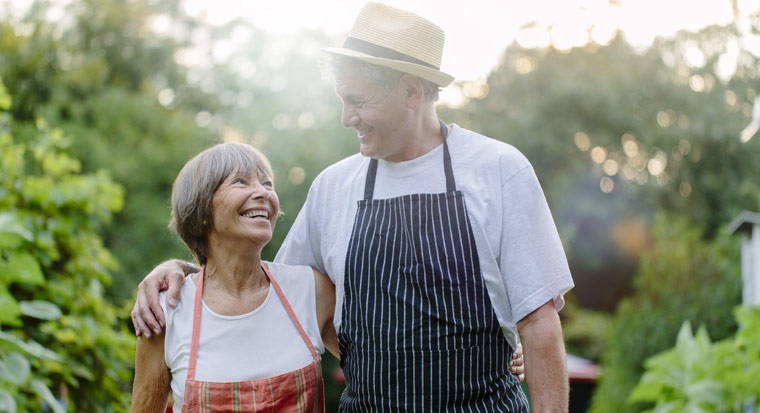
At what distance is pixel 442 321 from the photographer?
76.2 inches

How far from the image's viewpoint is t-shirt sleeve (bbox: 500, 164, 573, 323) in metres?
1.86

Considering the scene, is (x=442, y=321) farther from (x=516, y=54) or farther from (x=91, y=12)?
(x=516, y=54)

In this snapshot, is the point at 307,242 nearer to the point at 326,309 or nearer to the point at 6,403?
the point at 326,309

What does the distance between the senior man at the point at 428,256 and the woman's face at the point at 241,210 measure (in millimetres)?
223

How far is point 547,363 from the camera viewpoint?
186 centimetres

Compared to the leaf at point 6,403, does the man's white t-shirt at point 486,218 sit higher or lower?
higher

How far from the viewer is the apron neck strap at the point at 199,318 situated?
194cm

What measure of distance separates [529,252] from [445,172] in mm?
350

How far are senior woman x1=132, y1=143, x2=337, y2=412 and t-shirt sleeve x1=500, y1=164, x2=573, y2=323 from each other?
615 millimetres

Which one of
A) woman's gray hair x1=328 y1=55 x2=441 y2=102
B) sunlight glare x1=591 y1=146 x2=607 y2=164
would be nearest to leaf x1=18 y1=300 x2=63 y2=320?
woman's gray hair x1=328 y1=55 x2=441 y2=102

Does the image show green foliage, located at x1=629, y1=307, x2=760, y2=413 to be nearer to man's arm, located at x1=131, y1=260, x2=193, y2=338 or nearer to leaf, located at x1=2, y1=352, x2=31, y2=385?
man's arm, located at x1=131, y1=260, x2=193, y2=338

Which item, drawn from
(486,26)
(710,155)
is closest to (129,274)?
(486,26)

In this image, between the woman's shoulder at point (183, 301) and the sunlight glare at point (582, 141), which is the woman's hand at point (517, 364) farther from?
the sunlight glare at point (582, 141)

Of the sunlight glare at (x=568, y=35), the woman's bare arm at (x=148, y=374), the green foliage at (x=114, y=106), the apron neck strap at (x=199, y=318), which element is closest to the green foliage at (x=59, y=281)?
the woman's bare arm at (x=148, y=374)
